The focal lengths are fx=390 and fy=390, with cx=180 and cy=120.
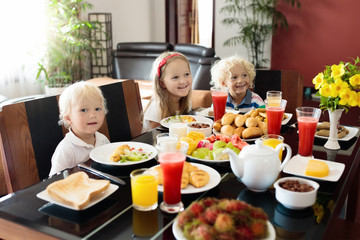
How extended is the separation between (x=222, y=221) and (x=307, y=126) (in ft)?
2.81

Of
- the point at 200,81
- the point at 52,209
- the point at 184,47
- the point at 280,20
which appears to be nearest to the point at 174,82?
the point at 52,209

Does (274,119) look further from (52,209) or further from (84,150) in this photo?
(52,209)

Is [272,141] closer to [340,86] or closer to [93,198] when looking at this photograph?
[340,86]

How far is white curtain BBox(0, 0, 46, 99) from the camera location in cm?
441

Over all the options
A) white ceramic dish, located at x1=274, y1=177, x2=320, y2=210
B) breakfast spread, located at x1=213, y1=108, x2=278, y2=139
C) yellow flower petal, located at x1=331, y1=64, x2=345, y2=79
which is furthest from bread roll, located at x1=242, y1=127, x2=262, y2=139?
white ceramic dish, located at x1=274, y1=177, x2=320, y2=210

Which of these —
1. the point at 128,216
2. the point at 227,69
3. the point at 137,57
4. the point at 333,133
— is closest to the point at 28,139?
the point at 128,216

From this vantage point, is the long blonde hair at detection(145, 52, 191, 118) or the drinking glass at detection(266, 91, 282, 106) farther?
the long blonde hair at detection(145, 52, 191, 118)

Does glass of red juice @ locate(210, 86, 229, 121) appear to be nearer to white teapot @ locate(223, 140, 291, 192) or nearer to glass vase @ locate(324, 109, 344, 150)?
glass vase @ locate(324, 109, 344, 150)

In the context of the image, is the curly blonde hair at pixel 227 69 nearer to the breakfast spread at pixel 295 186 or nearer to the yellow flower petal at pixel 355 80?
the yellow flower petal at pixel 355 80

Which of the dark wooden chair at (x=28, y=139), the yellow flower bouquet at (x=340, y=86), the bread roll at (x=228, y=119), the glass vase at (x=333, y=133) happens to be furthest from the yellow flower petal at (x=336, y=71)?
the dark wooden chair at (x=28, y=139)

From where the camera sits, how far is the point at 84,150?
5.74 ft

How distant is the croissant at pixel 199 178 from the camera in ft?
3.94

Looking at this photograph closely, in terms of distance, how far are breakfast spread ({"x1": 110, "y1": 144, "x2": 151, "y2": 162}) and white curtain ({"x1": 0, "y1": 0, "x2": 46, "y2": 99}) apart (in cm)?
342

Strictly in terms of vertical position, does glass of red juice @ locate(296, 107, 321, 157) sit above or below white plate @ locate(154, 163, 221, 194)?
above
